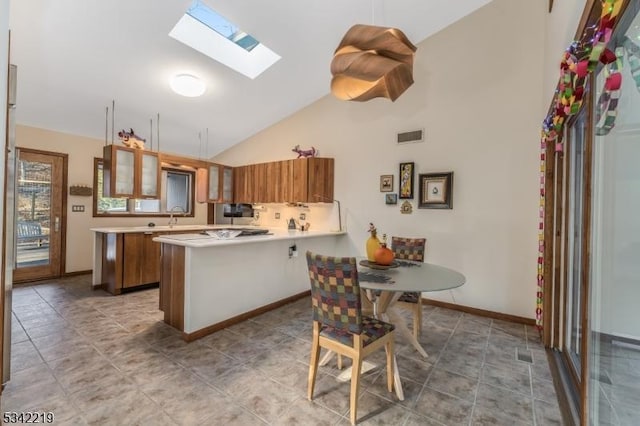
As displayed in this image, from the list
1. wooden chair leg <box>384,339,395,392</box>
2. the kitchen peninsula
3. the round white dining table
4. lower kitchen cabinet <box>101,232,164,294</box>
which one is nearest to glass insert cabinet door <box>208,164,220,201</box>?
lower kitchen cabinet <box>101,232,164,294</box>

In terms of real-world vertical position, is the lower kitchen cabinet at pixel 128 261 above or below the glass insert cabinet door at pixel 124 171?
below

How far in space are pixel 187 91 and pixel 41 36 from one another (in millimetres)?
1449

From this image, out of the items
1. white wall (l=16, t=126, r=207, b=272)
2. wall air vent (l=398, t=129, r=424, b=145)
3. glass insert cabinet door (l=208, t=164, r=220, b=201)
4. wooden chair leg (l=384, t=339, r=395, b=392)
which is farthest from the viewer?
glass insert cabinet door (l=208, t=164, r=220, b=201)

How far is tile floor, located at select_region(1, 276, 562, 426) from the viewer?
1775 millimetres

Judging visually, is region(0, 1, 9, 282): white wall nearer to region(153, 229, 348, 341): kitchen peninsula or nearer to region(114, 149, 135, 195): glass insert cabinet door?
region(153, 229, 348, 341): kitchen peninsula

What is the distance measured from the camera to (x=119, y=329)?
294 cm

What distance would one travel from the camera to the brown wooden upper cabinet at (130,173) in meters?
4.10

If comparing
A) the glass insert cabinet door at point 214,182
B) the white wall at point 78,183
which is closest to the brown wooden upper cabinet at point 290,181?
the glass insert cabinet door at point 214,182

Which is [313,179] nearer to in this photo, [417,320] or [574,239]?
[417,320]

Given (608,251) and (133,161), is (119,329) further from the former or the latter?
(608,251)

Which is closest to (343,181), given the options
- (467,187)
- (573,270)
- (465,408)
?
(467,187)

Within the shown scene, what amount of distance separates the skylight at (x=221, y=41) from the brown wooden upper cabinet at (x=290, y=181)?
1.56m

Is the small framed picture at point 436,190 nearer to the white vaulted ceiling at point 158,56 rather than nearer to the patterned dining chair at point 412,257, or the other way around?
the patterned dining chair at point 412,257

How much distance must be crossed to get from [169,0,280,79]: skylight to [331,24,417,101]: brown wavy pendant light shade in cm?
205
